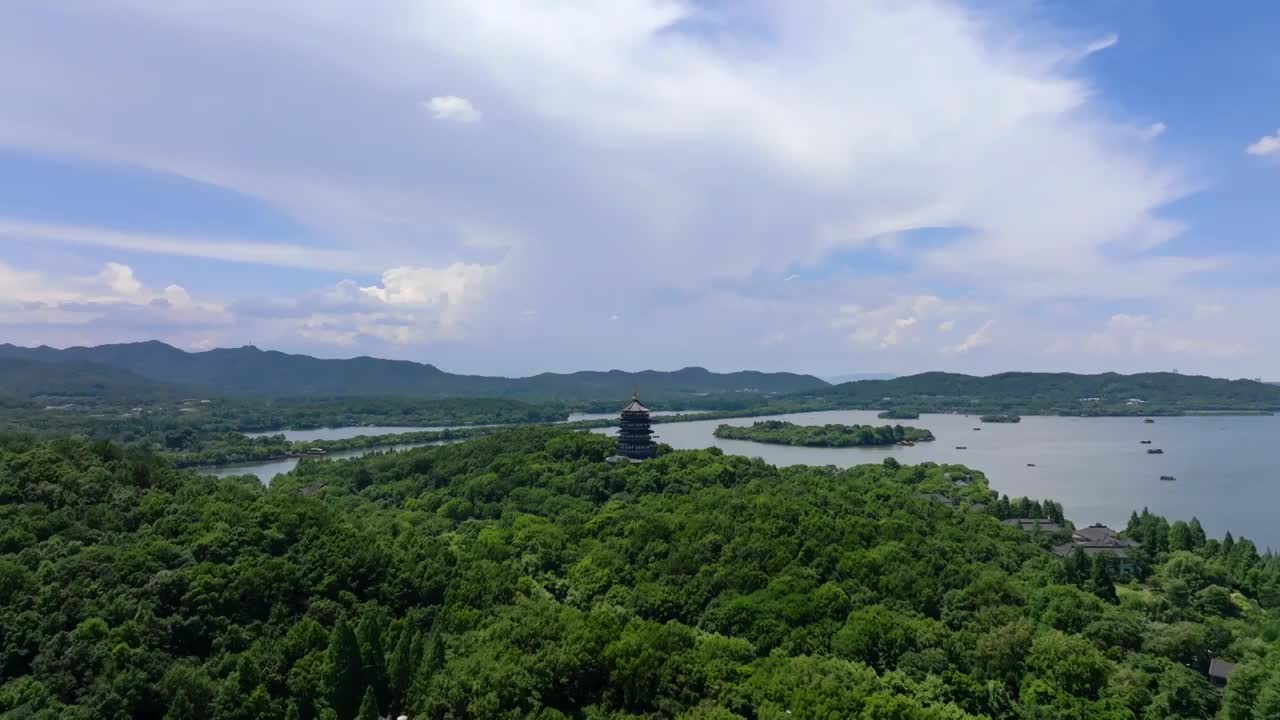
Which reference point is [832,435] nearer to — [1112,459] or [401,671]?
[1112,459]

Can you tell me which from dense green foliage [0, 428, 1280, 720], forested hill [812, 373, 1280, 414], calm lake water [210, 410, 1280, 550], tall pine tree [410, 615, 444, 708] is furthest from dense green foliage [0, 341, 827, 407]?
tall pine tree [410, 615, 444, 708]

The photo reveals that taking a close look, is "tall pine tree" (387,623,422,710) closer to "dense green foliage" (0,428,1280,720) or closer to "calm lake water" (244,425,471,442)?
"dense green foliage" (0,428,1280,720)

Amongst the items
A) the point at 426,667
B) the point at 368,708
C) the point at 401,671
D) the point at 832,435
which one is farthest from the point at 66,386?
the point at 368,708

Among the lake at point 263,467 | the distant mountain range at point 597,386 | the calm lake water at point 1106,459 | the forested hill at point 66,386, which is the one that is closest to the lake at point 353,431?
the calm lake water at point 1106,459

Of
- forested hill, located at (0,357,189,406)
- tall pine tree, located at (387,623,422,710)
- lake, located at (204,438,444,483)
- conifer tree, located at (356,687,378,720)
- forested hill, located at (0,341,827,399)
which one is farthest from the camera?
forested hill, located at (0,341,827,399)

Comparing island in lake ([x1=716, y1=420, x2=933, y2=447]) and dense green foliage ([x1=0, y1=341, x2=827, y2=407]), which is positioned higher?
dense green foliage ([x1=0, y1=341, x2=827, y2=407])

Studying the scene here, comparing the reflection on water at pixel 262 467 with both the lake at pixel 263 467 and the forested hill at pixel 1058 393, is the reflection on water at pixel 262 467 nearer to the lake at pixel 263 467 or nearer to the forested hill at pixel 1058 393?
the lake at pixel 263 467

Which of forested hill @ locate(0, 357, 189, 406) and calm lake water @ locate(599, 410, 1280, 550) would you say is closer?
calm lake water @ locate(599, 410, 1280, 550)
